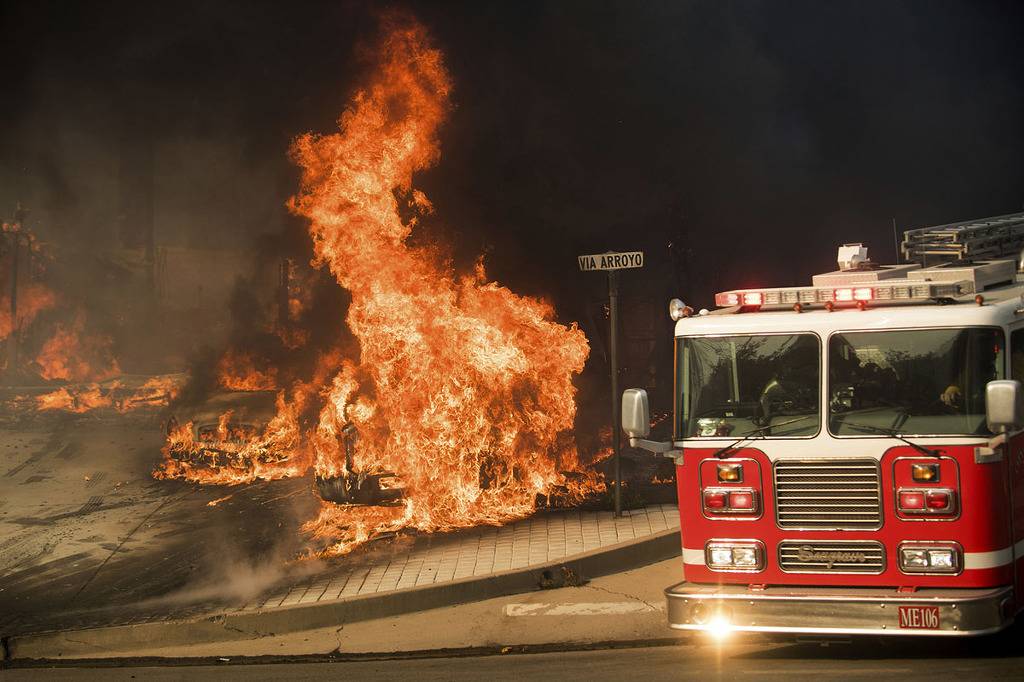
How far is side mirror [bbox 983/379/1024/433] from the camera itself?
227 inches

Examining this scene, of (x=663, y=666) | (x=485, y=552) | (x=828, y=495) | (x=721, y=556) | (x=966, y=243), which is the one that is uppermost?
(x=966, y=243)

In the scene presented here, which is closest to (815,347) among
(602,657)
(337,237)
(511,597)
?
(602,657)

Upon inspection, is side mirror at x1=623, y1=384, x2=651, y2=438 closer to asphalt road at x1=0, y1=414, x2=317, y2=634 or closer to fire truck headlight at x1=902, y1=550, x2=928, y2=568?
fire truck headlight at x1=902, y1=550, x2=928, y2=568

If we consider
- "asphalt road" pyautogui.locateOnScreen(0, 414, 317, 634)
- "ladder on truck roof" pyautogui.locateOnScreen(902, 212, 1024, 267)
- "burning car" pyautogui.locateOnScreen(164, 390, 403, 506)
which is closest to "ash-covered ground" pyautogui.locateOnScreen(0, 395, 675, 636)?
"asphalt road" pyautogui.locateOnScreen(0, 414, 317, 634)

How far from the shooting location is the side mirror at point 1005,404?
18.9ft

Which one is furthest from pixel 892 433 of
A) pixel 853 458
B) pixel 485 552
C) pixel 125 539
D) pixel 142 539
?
pixel 125 539

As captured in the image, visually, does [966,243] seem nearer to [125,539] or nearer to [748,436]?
[748,436]

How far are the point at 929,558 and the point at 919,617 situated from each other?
0.38 meters

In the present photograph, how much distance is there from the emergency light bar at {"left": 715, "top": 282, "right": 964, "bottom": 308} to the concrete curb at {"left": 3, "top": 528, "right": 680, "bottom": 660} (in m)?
3.30

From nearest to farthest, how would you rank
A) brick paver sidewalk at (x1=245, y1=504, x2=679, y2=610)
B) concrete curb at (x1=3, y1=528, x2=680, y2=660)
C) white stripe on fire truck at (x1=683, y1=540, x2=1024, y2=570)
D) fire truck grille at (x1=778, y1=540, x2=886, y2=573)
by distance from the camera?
1. white stripe on fire truck at (x1=683, y1=540, x2=1024, y2=570)
2. fire truck grille at (x1=778, y1=540, x2=886, y2=573)
3. concrete curb at (x1=3, y1=528, x2=680, y2=660)
4. brick paver sidewalk at (x1=245, y1=504, x2=679, y2=610)

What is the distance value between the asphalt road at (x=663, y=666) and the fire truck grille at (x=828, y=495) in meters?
0.93

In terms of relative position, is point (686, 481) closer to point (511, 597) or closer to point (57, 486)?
point (511, 597)

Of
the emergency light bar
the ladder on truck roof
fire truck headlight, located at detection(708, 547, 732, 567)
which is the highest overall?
the ladder on truck roof

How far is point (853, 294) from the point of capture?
6.72m
